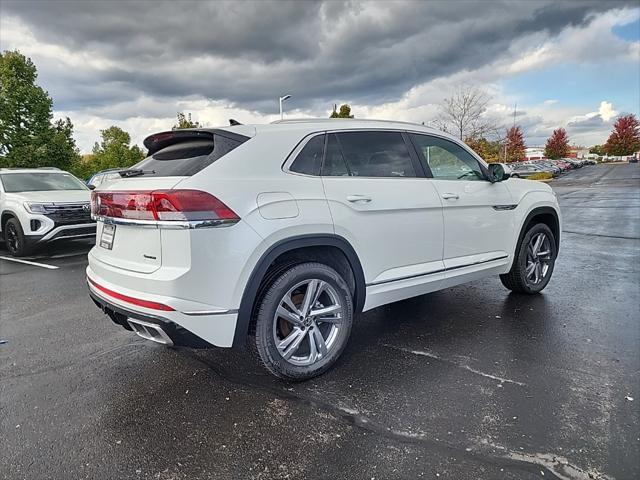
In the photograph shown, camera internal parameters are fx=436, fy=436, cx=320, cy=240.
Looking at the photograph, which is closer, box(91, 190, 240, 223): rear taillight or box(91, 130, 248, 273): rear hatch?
box(91, 190, 240, 223): rear taillight

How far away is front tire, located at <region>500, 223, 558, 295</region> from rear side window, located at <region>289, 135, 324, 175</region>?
8.93 ft

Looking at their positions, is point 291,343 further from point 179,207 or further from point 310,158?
point 310,158

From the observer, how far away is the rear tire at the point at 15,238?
805 cm

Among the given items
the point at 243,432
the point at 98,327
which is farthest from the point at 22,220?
the point at 243,432

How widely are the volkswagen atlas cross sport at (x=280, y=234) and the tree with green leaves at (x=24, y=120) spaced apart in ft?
74.3

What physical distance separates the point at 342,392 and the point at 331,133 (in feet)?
6.15

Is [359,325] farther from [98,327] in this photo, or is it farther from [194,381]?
[98,327]

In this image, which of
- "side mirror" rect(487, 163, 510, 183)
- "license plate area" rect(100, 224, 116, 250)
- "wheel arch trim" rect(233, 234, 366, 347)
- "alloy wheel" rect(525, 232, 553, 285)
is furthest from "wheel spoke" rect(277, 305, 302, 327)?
"alloy wheel" rect(525, 232, 553, 285)

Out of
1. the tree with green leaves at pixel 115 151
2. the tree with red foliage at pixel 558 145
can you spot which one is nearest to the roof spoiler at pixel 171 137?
the tree with green leaves at pixel 115 151

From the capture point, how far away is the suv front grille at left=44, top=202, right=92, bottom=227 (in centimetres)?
791

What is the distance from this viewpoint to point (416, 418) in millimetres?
2588

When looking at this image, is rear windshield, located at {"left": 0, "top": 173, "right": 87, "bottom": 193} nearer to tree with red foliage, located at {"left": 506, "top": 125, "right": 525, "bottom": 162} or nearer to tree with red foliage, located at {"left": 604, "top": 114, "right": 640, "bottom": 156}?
tree with red foliage, located at {"left": 506, "top": 125, "right": 525, "bottom": 162}

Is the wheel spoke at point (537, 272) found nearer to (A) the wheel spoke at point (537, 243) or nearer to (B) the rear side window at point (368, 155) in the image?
(A) the wheel spoke at point (537, 243)

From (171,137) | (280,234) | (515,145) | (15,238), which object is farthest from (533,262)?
(515,145)
